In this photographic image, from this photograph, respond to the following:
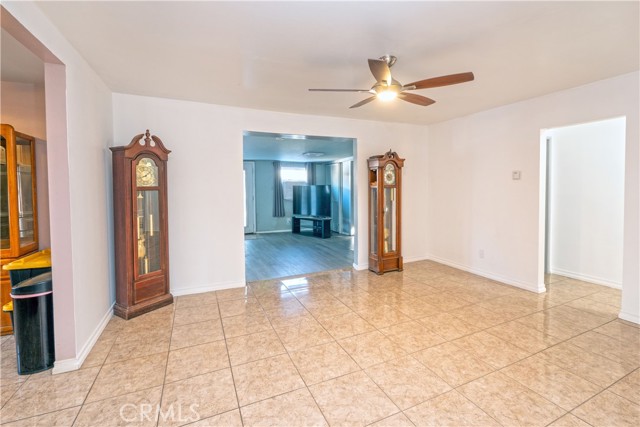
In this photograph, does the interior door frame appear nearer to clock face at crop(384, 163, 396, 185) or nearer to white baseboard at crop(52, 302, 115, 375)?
clock face at crop(384, 163, 396, 185)

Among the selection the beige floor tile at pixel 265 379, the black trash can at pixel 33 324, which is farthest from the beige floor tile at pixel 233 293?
the black trash can at pixel 33 324

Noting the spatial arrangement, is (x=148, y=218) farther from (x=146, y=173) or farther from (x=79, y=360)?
(x=79, y=360)

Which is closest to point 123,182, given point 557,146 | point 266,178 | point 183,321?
point 183,321

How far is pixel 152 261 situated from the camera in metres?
3.25

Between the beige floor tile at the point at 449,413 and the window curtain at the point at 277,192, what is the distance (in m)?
7.99

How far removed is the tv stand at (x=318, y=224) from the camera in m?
8.12

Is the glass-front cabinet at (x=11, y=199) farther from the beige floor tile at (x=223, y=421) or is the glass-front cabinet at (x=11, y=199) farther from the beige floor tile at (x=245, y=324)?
the beige floor tile at (x=223, y=421)

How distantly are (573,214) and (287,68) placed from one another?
450 centimetres

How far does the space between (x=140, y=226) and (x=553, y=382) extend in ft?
12.6

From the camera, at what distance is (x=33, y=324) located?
2158 mm

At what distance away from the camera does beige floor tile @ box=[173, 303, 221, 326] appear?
300 centimetres

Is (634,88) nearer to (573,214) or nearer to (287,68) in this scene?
(573,214)

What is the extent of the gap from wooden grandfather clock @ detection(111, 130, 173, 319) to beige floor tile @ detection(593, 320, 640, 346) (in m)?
4.48

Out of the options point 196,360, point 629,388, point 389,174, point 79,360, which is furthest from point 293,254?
point 629,388
